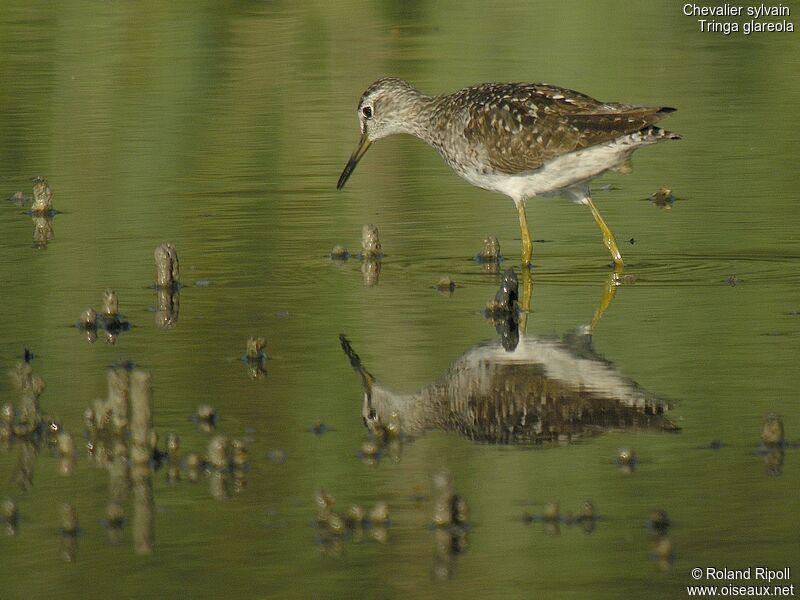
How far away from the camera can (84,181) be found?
59.7 ft

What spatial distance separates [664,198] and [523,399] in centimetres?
676

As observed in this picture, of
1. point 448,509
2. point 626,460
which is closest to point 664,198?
point 626,460

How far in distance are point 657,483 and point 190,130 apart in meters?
13.2

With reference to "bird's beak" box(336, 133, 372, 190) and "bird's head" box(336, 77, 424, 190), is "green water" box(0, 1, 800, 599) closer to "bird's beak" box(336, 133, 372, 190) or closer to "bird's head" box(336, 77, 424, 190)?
"bird's beak" box(336, 133, 372, 190)

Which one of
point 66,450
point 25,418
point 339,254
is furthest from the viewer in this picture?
point 339,254

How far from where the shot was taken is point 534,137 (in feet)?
44.2

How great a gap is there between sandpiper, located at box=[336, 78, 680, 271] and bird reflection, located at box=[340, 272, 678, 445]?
2356 mm

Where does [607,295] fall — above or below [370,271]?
below

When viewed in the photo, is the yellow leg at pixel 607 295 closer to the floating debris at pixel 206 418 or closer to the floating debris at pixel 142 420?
the floating debris at pixel 206 418

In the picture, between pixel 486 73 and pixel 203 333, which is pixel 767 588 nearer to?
pixel 203 333

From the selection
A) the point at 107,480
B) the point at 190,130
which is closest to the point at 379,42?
the point at 190,130

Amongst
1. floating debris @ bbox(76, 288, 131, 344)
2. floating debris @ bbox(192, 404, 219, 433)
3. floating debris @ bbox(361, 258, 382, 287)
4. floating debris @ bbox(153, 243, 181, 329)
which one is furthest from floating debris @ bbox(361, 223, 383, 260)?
floating debris @ bbox(192, 404, 219, 433)

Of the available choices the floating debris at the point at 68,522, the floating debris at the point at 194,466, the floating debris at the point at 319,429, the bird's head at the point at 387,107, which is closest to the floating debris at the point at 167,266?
the bird's head at the point at 387,107

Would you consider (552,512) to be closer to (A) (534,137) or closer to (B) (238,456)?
(B) (238,456)
